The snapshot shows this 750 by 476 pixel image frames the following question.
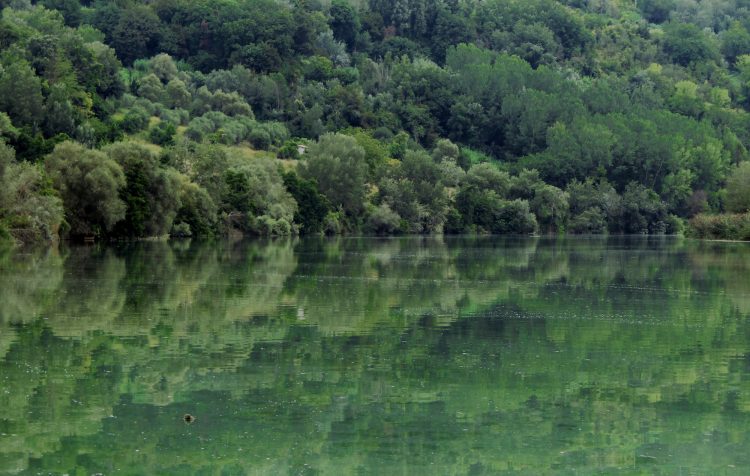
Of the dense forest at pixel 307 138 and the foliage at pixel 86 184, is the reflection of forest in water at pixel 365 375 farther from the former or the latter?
the dense forest at pixel 307 138

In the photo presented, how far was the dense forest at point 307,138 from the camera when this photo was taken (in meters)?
78.9

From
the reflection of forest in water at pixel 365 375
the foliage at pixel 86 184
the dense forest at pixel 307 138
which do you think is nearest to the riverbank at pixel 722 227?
the dense forest at pixel 307 138

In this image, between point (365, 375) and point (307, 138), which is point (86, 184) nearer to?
point (365, 375)

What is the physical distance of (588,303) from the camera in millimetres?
38000

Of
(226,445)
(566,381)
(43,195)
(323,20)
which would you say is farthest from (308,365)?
(323,20)

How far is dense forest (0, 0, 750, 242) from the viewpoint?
78938 mm

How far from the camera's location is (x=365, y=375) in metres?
22.5

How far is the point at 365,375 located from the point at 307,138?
127 meters

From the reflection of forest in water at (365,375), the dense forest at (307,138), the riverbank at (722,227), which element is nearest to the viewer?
the reflection of forest in water at (365,375)

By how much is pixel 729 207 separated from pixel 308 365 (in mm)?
88909

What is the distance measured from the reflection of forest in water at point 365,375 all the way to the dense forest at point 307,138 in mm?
32474

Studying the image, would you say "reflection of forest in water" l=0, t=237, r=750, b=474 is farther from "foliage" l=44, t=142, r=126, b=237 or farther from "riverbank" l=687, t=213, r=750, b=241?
"riverbank" l=687, t=213, r=750, b=241

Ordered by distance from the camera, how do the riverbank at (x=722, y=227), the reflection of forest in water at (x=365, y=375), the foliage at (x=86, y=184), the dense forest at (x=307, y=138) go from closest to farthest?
the reflection of forest in water at (x=365, y=375) < the foliage at (x=86, y=184) < the dense forest at (x=307, y=138) < the riverbank at (x=722, y=227)

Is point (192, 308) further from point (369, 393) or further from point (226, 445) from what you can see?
point (226, 445)
